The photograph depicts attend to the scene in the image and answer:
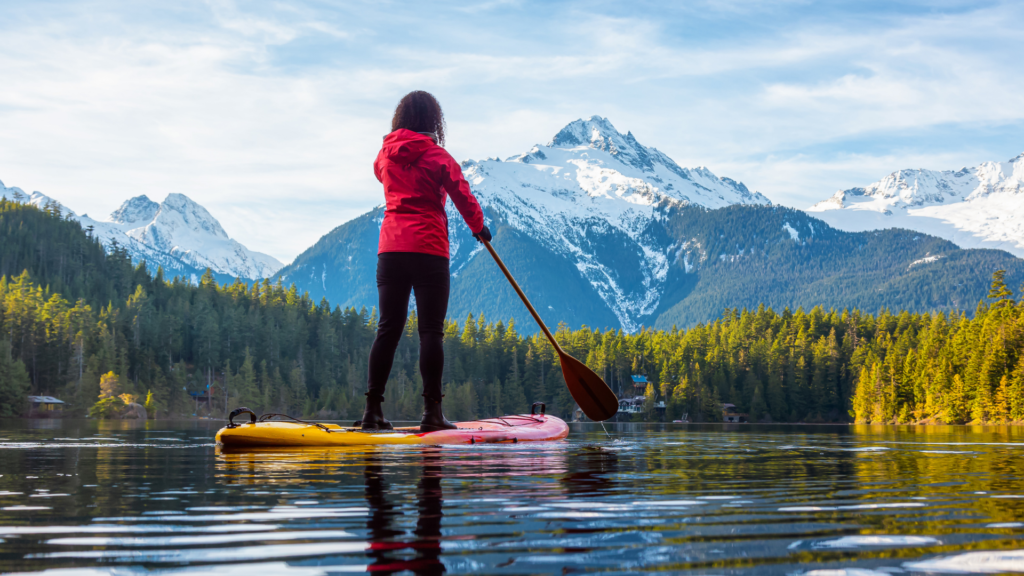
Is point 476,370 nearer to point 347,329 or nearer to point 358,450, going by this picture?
point 347,329

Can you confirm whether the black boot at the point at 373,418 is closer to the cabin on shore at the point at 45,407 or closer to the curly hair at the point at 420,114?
the curly hair at the point at 420,114

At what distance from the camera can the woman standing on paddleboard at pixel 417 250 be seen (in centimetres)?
1124

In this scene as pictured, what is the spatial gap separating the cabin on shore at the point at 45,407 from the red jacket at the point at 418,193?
303ft

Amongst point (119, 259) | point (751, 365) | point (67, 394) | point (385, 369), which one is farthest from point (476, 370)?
point (385, 369)

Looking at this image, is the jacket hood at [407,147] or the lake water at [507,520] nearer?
the lake water at [507,520]

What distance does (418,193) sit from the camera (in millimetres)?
11250

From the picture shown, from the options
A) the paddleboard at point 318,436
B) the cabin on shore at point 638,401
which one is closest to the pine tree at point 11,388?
the cabin on shore at point 638,401

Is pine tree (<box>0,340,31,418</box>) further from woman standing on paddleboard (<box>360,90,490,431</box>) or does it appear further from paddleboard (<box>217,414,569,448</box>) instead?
woman standing on paddleboard (<box>360,90,490,431</box>)

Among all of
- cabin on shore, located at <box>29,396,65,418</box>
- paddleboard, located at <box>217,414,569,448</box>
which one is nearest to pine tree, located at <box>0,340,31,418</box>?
cabin on shore, located at <box>29,396,65,418</box>

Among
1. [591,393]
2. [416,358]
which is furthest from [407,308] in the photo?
[416,358]

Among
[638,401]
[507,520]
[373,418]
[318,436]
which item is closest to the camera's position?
[507,520]

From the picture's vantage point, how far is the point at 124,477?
702 centimetres

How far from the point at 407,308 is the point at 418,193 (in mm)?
1512

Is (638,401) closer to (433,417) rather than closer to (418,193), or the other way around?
(433,417)
